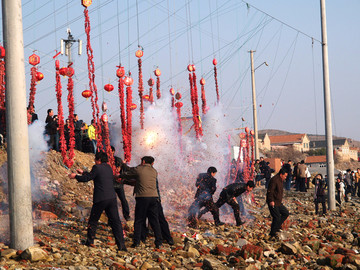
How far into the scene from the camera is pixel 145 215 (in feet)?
32.4

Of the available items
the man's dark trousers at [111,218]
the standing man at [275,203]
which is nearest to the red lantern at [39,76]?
the man's dark trousers at [111,218]

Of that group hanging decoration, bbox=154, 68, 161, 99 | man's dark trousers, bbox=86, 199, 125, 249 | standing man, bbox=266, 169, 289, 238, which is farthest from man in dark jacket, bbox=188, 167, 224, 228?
hanging decoration, bbox=154, 68, 161, 99

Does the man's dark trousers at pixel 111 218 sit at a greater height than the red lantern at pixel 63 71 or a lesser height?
lesser

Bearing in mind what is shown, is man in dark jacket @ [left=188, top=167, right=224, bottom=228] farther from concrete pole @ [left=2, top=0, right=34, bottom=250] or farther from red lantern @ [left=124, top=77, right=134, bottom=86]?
concrete pole @ [left=2, top=0, right=34, bottom=250]

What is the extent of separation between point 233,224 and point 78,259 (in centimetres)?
657

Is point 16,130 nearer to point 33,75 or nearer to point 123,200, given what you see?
point 123,200

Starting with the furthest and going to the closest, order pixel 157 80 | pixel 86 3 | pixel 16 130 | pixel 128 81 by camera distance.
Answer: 1. pixel 157 80
2. pixel 128 81
3. pixel 86 3
4. pixel 16 130

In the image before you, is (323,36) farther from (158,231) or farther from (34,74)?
(158,231)

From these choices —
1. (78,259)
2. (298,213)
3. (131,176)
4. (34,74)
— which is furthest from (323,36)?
(78,259)

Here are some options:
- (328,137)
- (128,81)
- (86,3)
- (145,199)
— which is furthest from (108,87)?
(328,137)

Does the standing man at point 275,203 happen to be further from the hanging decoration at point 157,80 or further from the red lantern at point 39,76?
the hanging decoration at point 157,80

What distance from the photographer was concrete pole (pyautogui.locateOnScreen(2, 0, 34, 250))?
824cm

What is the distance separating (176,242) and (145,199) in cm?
137

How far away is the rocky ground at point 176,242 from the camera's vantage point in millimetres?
8406
